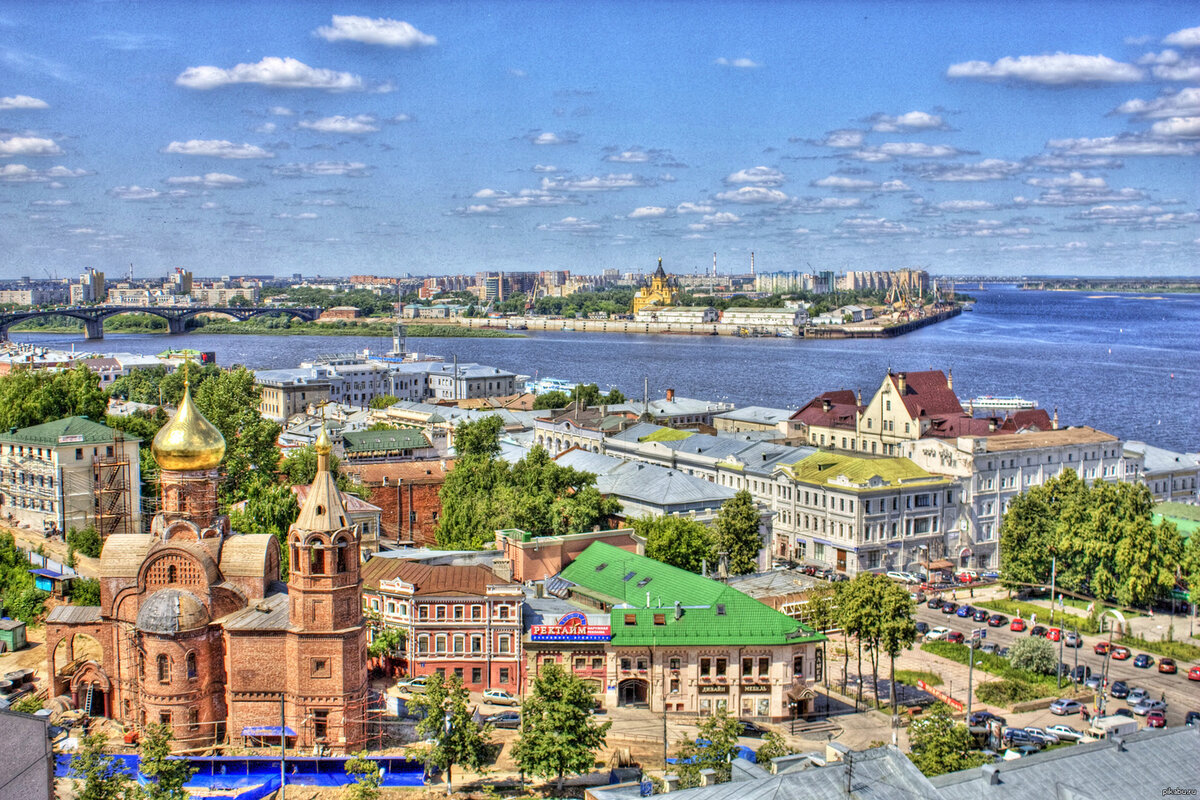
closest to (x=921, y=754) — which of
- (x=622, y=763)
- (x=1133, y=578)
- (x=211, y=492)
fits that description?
(x=622, y=763)

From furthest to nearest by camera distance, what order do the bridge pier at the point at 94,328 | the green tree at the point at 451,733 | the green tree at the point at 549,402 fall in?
the bridge pier at the point at 94,328 → the green tree at the point at 549,402 → the green tree at the point at 451,733

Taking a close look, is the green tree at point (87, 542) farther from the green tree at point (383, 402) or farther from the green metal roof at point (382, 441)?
the green tree at point (383, 402)

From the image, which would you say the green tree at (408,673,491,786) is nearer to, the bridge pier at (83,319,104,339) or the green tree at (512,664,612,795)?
the green tree at (512,664,612,795)

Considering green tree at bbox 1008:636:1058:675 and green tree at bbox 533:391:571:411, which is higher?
green tree at bbox 533:391:571:411

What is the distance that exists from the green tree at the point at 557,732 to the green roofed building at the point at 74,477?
2333 centimetres

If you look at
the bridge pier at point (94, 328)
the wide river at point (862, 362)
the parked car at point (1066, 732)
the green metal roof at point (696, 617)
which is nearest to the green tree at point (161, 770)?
the green metal roof at point (696, 617)

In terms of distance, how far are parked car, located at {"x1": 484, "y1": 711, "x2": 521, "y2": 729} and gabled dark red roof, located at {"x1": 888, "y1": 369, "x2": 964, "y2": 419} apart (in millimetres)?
31867

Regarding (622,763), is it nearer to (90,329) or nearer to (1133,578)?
(1133,578)

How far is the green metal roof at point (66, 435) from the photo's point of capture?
4144 centimetres

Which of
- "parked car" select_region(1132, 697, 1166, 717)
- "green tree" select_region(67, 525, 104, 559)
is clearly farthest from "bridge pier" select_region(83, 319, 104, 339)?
"parked car" select_region(1132, 697, 1166, 717)

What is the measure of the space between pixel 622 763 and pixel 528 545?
33.5ft

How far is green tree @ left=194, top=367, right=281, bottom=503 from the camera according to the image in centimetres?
4847

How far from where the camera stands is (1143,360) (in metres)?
137

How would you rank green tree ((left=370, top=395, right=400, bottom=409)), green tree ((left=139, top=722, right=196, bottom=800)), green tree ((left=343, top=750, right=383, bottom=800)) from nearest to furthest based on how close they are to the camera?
1. green tree ((left=139, top=722, right=196, bottom=800))
2. green tree ((left=343, top=750, right=383, bottom=800))
3. green tree ((left=370, top=395, right=400, bottom=409))
